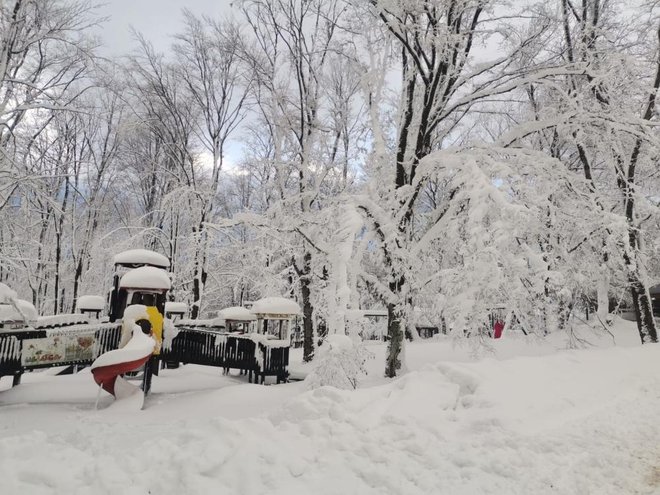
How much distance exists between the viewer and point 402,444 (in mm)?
3623

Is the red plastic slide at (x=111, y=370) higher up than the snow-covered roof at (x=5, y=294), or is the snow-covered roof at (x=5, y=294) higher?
the snow-covered roof at (x=5, y=294)

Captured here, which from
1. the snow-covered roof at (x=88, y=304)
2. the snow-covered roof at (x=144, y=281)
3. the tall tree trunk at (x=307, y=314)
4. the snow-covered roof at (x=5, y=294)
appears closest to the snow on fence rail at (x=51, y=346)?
the snow-covered roof at (x=5, y=294)

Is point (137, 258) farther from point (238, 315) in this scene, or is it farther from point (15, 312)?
point (238, 315)

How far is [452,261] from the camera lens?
9.56 meters

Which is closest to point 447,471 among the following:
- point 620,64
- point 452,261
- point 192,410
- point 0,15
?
point 192,410

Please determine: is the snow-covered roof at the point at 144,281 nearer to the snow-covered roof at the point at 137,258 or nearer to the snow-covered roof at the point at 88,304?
the snow-covered roof at the point at 137,258

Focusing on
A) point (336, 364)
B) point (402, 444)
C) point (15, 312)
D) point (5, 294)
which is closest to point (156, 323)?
point (5, 294)

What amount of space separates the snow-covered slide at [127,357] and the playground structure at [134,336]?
0.02 m

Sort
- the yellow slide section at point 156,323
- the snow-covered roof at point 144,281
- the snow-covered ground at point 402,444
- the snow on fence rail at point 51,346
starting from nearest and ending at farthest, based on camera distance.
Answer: the snow-covered ground at point 402,444, the snow on fence rail at point 51,346, the yellow slide section at point 156,323, the snow-covered roof at point 144,281

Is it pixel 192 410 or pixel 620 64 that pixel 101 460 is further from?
pixel 620 64

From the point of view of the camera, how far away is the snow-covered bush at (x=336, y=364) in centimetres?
604

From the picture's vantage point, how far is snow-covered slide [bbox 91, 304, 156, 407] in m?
6.48

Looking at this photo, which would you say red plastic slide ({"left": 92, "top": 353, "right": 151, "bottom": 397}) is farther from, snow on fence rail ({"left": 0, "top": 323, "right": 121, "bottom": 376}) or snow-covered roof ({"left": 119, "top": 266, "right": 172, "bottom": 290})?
snow-covered roof ({"left": 119, "top": 266, "right": 172, "bottom": 290})

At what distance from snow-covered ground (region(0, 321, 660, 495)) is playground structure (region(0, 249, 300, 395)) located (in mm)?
1453
